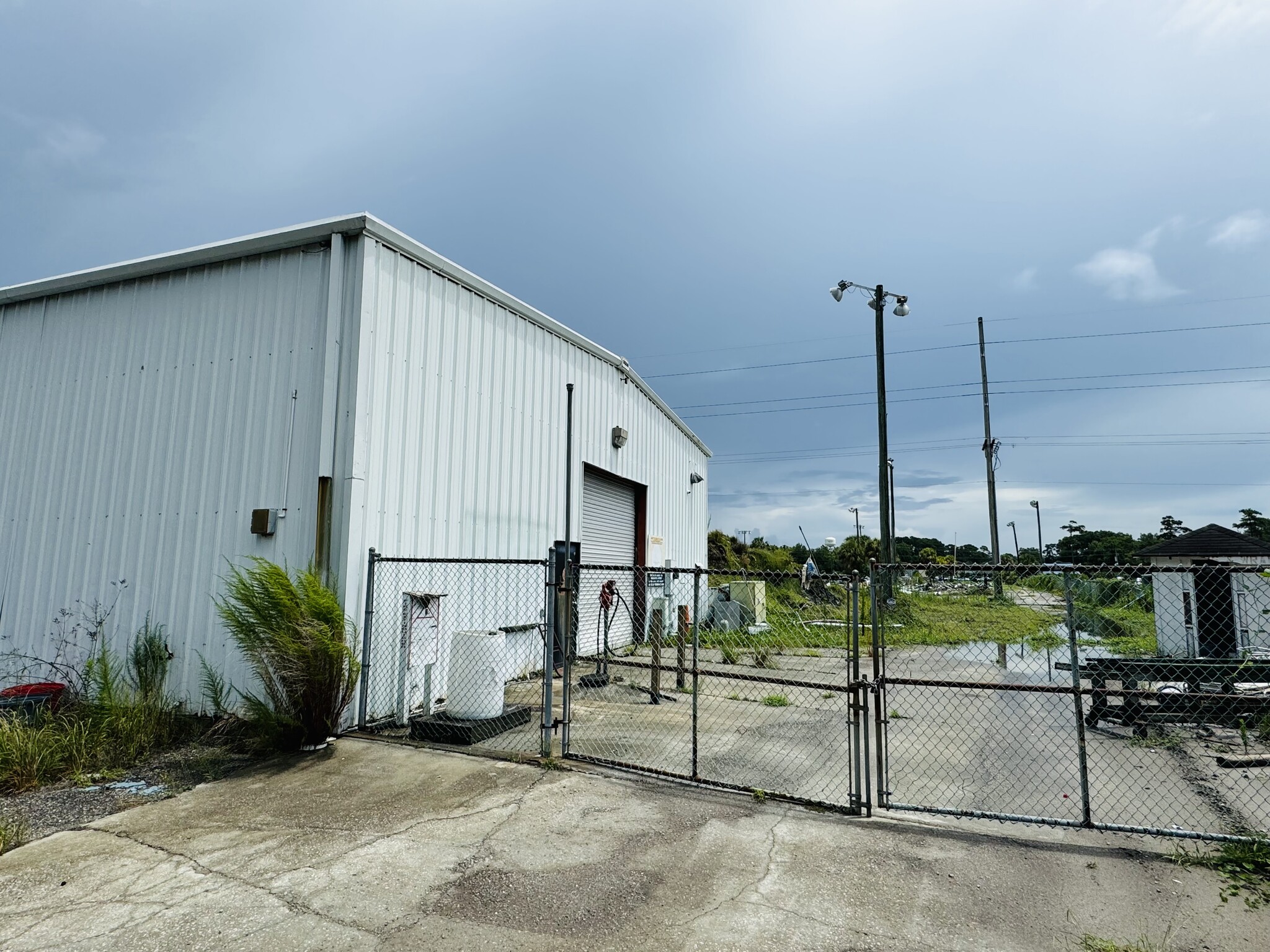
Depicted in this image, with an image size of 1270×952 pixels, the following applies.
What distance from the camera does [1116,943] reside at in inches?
130

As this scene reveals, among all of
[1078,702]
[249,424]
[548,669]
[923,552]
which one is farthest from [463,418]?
[923,552]

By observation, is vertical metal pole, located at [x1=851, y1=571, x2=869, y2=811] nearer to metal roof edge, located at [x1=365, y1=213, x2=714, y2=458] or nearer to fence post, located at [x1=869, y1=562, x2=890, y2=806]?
fence post, located at [x1=869, y1=562, x2=890, y2=806]

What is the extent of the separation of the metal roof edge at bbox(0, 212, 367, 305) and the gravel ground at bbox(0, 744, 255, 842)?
5160mm

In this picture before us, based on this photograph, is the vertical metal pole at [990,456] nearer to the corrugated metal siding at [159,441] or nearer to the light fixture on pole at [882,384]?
the light fixture on pole at [882,384]

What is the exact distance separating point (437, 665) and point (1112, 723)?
294 inches

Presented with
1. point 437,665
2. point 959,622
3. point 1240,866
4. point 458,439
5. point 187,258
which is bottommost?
point 1240,866

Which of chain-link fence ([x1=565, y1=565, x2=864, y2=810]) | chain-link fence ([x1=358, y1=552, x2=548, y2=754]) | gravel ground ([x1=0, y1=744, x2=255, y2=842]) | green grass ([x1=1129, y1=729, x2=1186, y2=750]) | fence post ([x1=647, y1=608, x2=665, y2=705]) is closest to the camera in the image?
gravel ground ([x1=0, y1=744, x2=255, y2=842])

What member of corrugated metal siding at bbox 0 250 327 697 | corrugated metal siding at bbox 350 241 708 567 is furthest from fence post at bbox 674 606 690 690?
corrugated metal siding at bbox 0 250 327 697

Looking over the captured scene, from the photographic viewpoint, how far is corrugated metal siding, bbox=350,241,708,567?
7.58 m

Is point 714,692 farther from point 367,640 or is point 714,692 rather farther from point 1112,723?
point 367,640

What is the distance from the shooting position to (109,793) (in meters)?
5.54

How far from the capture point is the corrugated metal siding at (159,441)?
7551mm

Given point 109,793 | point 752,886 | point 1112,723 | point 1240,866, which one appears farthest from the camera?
point 1112,723

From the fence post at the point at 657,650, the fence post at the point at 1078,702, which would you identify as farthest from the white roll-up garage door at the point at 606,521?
the fence post at the point at 1078,702
